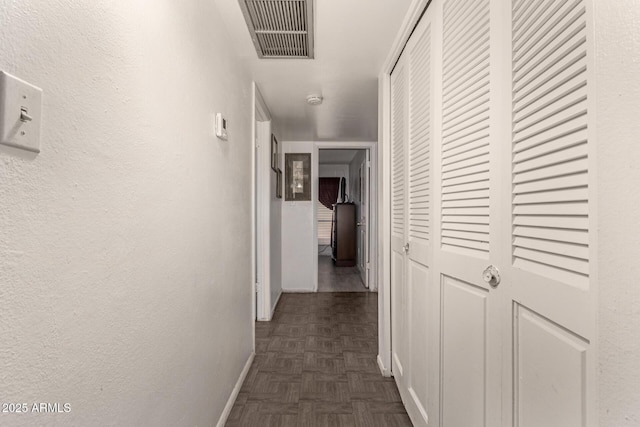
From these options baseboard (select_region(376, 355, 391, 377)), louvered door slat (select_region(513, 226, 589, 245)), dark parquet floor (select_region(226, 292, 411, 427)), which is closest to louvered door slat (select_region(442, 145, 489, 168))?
louvered door slat (select_region(513, 226, 589, 245))

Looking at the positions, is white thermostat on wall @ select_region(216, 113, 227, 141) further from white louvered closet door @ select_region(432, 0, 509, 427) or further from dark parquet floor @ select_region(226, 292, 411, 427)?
dark parquet floor @ select_region(226, 292, 411, 427)

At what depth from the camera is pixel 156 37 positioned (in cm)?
102

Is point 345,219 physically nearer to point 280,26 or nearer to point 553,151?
point 280,26

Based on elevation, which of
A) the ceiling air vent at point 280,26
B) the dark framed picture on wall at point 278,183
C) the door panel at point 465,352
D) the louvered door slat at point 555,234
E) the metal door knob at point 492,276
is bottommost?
the door panel at point 465,352

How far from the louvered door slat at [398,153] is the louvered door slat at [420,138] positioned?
0.48 ft

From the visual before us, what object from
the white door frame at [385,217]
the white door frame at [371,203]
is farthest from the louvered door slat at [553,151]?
the white door frame at [371,203]

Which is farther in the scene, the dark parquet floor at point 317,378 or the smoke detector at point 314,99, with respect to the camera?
the smoke detector at point 314,99

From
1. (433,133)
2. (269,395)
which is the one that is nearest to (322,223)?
(269,395)

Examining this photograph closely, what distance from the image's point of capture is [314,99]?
2848 millimetres

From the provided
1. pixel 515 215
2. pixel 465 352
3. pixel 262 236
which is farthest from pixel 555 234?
pixel 262 236

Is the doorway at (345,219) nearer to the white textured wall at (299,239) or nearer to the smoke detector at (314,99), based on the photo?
the white textured wall at (299,239)

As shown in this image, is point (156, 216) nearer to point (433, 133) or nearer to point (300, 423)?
point (433, 133)

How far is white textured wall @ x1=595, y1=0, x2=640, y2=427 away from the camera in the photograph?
0.53 meters

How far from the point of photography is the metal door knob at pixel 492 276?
0.96 metres
